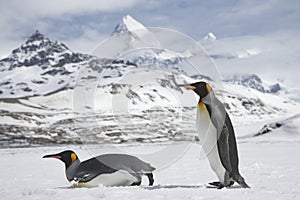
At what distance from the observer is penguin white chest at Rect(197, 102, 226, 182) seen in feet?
23.0

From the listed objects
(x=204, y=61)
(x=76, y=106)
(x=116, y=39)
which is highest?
(x=116, y=39)

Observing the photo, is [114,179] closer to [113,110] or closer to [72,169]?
[72,169]

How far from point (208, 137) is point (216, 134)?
172 millimetres

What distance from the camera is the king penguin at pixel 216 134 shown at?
695 cm

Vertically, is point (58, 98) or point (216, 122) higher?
point (58, 98)

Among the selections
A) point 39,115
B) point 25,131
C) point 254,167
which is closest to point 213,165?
point 254,167

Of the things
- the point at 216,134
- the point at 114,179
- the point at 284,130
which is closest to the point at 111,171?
the point at 114,179

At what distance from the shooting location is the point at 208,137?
23.3ft

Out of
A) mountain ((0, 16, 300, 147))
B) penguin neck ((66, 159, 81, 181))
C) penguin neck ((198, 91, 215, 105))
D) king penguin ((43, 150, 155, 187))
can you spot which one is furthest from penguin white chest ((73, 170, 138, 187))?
penguin neck ((198, 91, 215, 105))

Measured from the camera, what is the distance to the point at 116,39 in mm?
8336

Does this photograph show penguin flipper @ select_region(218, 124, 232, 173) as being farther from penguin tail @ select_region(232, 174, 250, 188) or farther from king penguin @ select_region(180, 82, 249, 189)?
penguin tail @ select_region(232, 174, 250, 188)

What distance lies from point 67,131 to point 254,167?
215 ft

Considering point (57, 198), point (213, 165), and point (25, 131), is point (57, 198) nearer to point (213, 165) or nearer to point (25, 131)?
point (213, 165)

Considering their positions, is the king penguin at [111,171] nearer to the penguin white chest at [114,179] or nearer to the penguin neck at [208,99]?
the penguin white chest at [114,179]
